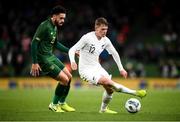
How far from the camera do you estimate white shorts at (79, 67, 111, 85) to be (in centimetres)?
1238

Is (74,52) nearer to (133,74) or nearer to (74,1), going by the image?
(133,74)

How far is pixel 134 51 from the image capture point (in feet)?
95.3

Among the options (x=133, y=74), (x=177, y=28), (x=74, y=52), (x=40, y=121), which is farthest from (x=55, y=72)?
(x=177, y=28)

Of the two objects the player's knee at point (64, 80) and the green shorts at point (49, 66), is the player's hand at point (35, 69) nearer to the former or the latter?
the green shorts at point (49, 66)

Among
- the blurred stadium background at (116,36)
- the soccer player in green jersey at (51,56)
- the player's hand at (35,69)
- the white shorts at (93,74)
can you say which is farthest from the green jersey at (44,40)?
the blurred stadium background at (116,36)

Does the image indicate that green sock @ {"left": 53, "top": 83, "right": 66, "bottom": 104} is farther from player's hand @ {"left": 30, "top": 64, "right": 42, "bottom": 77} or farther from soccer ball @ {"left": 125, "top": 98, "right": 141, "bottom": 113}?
soccer ball @ {"left": 125, "top": 98, "right": 141, "bottom": 113}

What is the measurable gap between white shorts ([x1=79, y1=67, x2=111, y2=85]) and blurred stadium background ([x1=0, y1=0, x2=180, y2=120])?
49.0ft

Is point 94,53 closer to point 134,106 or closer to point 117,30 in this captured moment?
point 134,106

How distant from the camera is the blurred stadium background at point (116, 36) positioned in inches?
1102

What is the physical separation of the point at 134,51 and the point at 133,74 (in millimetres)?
1641

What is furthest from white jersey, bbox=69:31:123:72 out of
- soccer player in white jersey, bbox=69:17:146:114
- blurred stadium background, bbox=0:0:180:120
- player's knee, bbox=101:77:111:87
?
blurred stadium background, bbox=0:0:180:120

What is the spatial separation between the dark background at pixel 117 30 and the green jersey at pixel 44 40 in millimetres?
14291

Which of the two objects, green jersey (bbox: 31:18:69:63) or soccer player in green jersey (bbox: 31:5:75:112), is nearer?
green jersey (bbox: 31:18:69:63)

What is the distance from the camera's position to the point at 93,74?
41.1ft
